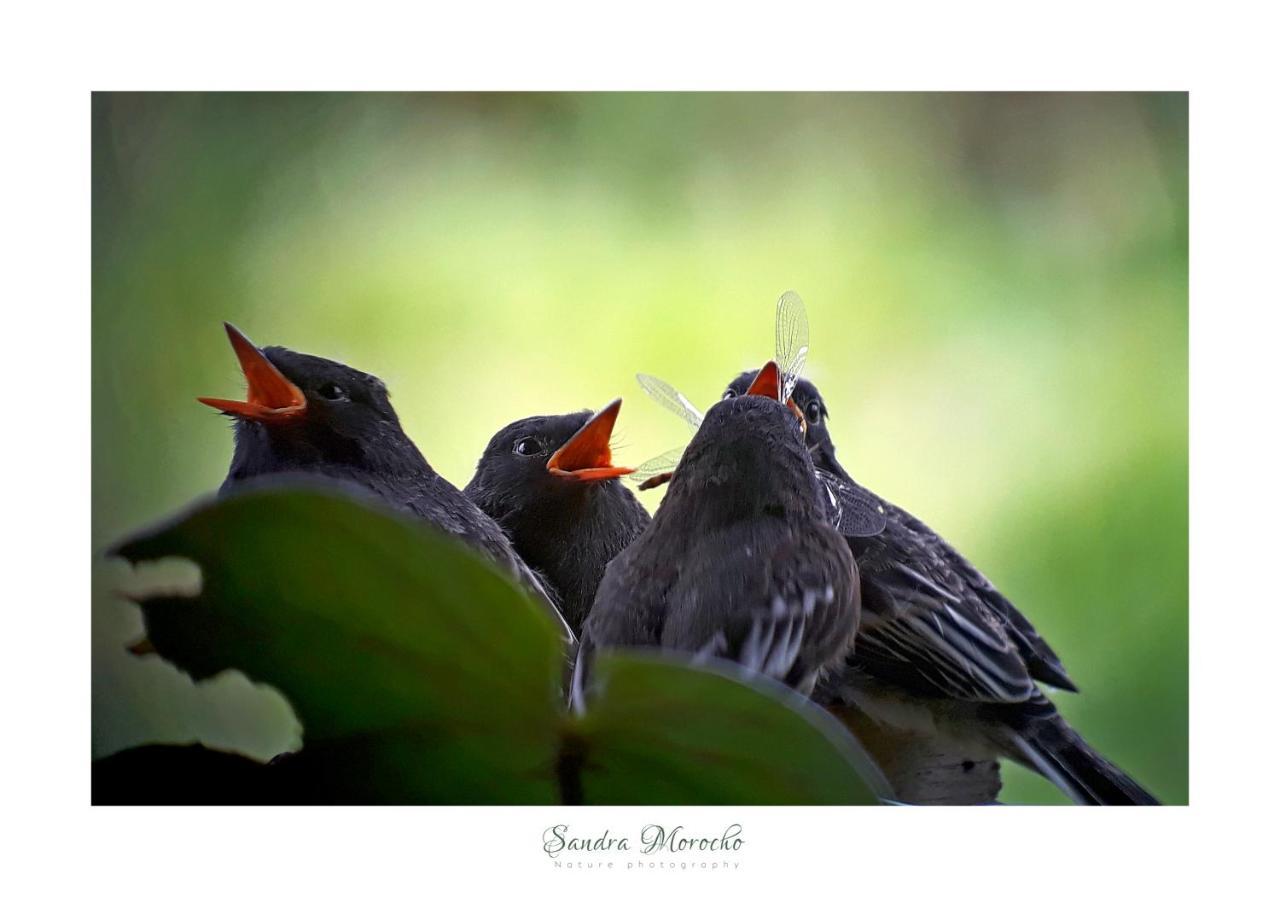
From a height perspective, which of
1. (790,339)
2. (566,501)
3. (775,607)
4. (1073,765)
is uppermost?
(790,339)

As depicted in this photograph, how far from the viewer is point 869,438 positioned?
1.03m

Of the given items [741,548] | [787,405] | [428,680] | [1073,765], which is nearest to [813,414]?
[787,405]

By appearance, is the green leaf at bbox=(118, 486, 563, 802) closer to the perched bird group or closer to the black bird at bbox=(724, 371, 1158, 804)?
the perched bird group

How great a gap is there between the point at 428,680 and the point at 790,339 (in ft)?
1.59

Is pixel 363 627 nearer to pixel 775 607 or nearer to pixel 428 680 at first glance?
pixel 428 680

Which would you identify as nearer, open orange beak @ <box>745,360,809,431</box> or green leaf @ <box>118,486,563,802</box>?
green leaf @ <box>118,486,563,802</box>

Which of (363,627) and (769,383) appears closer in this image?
(363,627)

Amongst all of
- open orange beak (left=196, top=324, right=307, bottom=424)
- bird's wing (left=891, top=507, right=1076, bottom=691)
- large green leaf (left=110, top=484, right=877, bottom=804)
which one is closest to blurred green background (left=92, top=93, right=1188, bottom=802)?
bird's wing (left=891, top=507, right=1076, bottom=691)

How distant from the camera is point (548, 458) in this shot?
0.96m

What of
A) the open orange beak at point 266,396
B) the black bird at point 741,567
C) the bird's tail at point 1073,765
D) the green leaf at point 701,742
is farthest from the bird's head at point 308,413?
the bird's tail at point 1073,765

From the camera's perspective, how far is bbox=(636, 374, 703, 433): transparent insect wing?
0.92m

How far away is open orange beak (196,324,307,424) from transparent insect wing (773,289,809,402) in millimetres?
385

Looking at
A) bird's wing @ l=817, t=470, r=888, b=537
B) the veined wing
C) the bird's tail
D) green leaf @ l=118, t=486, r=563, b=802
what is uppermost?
the veined wing

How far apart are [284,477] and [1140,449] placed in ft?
2.45
